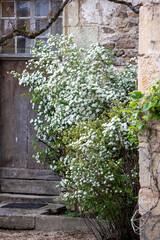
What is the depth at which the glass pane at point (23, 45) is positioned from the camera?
6.61 metres

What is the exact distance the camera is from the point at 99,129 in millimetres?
4344

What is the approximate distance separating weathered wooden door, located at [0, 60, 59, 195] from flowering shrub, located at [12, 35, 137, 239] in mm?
751

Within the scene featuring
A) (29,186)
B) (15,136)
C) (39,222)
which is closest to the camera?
(39,222)

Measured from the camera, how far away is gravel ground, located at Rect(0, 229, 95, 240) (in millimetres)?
4715

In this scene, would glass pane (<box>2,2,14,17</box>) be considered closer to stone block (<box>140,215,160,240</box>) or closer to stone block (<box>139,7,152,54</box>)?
stone block (<box>139,7,152,54</box>)

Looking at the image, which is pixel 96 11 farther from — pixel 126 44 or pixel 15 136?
pixel 15 136

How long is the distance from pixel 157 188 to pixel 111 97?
5.89 ft

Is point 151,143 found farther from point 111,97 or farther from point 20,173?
point 20,173

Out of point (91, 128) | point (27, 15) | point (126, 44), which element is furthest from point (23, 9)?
point (91, 128)

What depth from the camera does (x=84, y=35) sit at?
5992mm

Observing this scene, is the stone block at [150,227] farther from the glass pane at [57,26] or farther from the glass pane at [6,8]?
the glass pane at [6,8]

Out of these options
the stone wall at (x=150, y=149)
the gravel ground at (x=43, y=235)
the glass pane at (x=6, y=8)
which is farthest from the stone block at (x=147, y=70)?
the glass pane at (x=6, y=8)

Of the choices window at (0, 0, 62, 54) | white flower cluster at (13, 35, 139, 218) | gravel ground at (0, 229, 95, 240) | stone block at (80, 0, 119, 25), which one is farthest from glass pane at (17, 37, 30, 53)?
gravel ground at (0, 229, 95, 240)

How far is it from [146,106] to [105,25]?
3080mm
